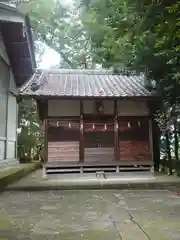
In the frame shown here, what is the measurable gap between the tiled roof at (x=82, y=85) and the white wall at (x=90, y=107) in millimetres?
467

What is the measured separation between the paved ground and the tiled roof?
4.66m

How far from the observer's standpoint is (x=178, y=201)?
6.78 m

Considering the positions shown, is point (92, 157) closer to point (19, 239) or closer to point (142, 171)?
point (142, 171)

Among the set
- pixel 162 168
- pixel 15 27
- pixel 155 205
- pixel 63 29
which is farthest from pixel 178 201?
pixel 63 29

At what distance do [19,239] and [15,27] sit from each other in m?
8.06

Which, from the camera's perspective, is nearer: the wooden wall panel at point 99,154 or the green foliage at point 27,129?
the wooden wall panel at point 99,154

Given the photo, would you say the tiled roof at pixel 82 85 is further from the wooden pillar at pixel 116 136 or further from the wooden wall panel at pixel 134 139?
the wooden wall panel at pixel 134 139

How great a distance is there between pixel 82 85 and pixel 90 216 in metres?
9.15

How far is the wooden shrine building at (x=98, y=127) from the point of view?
474 inches

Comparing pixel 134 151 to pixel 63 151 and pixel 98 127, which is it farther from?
pixel 63 151

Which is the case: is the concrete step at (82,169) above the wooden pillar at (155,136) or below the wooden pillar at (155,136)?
below

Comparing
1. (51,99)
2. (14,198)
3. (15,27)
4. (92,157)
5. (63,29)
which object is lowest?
(14,198)

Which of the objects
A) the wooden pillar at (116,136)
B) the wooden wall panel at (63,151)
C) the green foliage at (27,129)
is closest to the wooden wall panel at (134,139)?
the wooden pillar at (116,136)

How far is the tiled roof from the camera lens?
11.8 m
